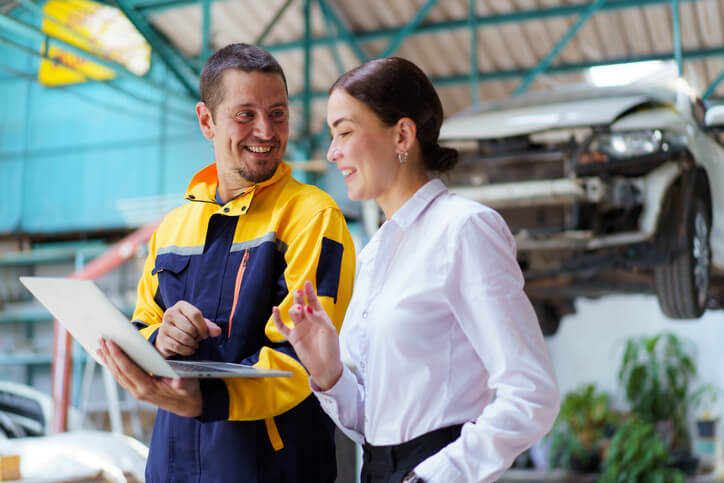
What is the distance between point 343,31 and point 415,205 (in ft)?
27.3

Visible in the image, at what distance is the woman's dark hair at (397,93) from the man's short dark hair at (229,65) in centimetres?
23

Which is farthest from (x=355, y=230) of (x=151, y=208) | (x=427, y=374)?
(x=151, y=208)

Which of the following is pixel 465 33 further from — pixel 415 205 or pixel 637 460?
pixel 415 205

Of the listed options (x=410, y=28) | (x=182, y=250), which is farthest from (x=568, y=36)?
(x=182, y=250)

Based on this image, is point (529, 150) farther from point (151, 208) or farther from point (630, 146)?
point (151, 208)

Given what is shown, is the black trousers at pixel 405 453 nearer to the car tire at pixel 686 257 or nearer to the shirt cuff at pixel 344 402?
the shirt cuff at pixel 344 402

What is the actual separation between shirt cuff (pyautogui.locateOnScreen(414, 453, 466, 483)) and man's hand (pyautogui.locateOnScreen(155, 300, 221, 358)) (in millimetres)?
448

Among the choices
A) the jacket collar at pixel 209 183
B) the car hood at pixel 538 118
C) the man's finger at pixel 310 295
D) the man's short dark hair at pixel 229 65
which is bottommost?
the man's finger at pixel 310 295

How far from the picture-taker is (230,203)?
1.41m

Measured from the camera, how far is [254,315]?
1.29 metres

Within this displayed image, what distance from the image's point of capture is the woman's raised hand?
1.13m

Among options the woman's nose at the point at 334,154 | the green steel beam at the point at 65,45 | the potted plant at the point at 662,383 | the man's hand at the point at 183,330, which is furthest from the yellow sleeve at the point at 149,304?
the potted plant at the point at 662,383

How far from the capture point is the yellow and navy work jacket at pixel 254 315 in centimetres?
123

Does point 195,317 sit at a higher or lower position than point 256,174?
lower
